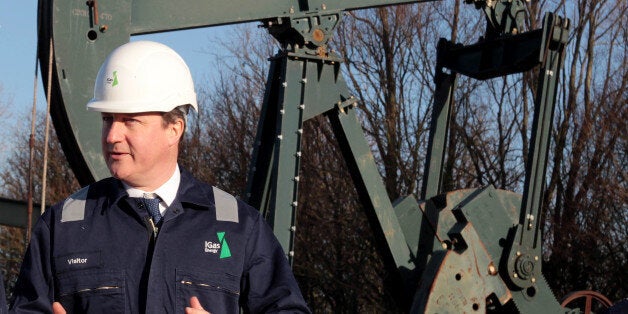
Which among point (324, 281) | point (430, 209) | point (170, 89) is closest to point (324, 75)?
point (430, 209)

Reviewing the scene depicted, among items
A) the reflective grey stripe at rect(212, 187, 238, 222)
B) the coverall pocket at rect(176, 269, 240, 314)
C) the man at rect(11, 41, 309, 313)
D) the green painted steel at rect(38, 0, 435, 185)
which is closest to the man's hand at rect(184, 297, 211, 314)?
the man at rect(11, 41, 309, 313)

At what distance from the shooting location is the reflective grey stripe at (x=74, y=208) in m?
3.07

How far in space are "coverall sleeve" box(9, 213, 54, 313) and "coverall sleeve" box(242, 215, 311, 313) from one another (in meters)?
0.54

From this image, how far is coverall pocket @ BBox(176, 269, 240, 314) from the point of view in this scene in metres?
3.03

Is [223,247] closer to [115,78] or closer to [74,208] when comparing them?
[74,208]

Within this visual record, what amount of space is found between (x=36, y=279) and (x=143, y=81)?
65 cm

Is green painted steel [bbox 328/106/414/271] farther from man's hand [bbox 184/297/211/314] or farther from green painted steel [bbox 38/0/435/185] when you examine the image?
man's hand [bbox 184/297/211/314]

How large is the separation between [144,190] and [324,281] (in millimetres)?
20850

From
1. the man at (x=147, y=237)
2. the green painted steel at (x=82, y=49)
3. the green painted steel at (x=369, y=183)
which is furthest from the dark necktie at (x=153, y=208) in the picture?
the green painted steel at (x=369, y=183)

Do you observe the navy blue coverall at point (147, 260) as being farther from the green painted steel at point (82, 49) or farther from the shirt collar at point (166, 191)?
the green painted steel at point (82, 49)

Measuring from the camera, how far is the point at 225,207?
3.22m

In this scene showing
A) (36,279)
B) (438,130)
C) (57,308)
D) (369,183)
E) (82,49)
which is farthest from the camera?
(438,130)

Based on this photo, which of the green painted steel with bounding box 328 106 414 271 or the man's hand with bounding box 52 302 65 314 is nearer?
the man's hand with bounding box 52 302 65 314

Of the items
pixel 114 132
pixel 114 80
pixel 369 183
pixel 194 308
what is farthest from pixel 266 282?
pixel 369 183
